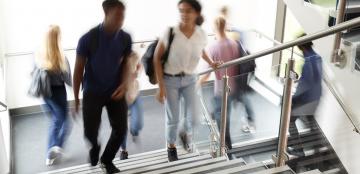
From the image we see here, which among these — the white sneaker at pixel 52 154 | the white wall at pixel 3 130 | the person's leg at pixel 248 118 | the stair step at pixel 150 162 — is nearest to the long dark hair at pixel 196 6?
the person's leg at pixel 248 118

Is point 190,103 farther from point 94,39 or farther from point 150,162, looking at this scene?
point 94,39

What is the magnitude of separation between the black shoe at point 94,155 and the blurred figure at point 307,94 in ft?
5.01

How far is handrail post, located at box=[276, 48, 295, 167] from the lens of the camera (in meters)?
2.72

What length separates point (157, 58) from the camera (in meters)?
3.48

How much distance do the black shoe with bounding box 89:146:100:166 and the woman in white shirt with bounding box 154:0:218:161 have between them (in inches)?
26.4

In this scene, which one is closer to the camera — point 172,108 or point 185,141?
point 172,108

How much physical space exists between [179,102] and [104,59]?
0.96 m

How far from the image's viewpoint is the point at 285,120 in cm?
282

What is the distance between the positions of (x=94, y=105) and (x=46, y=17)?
3101mm

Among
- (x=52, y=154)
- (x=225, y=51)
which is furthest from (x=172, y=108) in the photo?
(x=52, y=154)

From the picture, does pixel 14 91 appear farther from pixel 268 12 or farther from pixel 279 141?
pixel 279 141

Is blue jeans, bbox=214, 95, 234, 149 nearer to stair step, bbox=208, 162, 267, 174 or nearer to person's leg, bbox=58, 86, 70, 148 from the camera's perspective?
stair step, bbox=208, 162, 267, 174

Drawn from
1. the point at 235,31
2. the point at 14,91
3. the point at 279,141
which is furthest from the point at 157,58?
the point at 14,91

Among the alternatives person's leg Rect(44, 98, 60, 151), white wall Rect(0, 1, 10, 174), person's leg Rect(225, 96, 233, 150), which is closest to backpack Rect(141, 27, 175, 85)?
person's leg Rect(225, 96, 233, 150)
